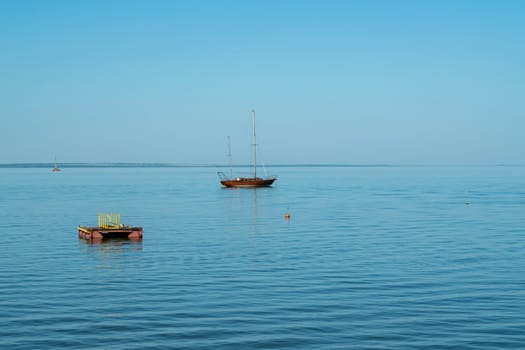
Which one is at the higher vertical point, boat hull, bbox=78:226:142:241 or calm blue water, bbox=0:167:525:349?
boat hull, bbox=78:226:142:241

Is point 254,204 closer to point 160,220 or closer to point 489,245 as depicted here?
point 160,220

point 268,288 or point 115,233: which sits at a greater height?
point 115,233

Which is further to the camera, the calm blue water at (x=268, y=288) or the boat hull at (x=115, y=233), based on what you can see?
the boat hull at (x=115, y=233)

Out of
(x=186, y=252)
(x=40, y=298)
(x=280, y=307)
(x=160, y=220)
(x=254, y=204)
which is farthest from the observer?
(x=254, y=204)

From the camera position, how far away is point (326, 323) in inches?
1061

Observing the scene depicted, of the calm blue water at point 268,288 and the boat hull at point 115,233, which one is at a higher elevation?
the boat hull at point 115,233

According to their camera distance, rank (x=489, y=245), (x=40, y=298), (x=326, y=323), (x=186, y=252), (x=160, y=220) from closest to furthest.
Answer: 1. (x=326, y=323)
2. (x=40, y=298)
3. (x=186, y=252)
4. (x=489, y=245)
5. (x=160, y=220)

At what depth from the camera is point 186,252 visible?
156 ft

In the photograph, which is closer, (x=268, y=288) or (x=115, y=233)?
(x=268, y=288)

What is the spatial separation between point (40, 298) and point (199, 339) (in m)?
10.8

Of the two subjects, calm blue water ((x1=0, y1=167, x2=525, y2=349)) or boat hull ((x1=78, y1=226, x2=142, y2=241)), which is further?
boat hull ((x1=78, y1=226, x2=142, y2=241))

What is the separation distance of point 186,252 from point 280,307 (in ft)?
62.4

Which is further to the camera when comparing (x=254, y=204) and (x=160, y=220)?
(x=254, y=204)

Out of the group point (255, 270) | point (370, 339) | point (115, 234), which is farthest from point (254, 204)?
point (370, 339)
